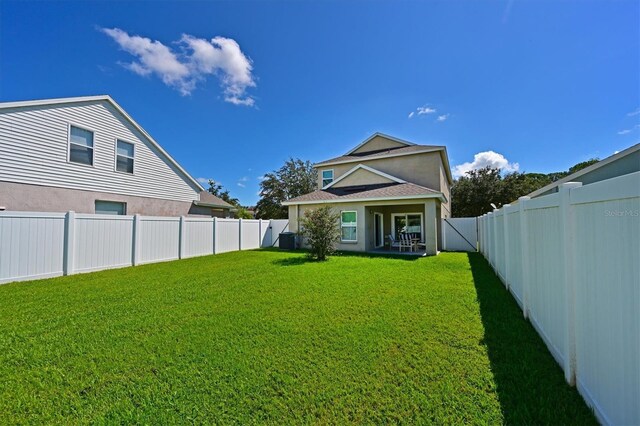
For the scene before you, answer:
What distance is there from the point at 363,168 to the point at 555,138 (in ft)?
42.8

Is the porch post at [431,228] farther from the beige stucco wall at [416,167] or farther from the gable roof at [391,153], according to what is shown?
the gable roof at [391,153]

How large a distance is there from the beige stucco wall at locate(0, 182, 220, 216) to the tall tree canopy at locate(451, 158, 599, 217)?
104 feet

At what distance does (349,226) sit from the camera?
1491 centimetres

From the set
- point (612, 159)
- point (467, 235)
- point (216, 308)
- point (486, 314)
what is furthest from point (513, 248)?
point (467, 235)

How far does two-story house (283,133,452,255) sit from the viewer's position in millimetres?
13570

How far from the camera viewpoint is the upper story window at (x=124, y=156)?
12.8 meters

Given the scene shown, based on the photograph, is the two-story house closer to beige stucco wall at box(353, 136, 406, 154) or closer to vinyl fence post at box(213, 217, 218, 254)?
beige stucco wall at box(353, 136, 406, 154)

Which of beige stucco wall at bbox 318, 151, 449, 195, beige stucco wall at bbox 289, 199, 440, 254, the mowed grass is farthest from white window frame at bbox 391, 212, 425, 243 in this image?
the mowed grass

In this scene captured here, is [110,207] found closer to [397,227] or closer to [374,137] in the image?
[397,227]

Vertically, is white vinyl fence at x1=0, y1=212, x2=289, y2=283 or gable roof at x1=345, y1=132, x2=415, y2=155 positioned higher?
gable roof at x1=345, y1=132, x2=415, y2=155

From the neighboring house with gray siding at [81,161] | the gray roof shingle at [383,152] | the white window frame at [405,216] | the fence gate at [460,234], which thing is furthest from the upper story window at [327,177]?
the neighboring house with gray siding at [81,161]

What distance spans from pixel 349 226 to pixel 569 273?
12.5 meters

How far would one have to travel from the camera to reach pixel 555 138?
672 inches

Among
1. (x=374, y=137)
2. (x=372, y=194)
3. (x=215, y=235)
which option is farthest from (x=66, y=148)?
(x=374, y=137)
